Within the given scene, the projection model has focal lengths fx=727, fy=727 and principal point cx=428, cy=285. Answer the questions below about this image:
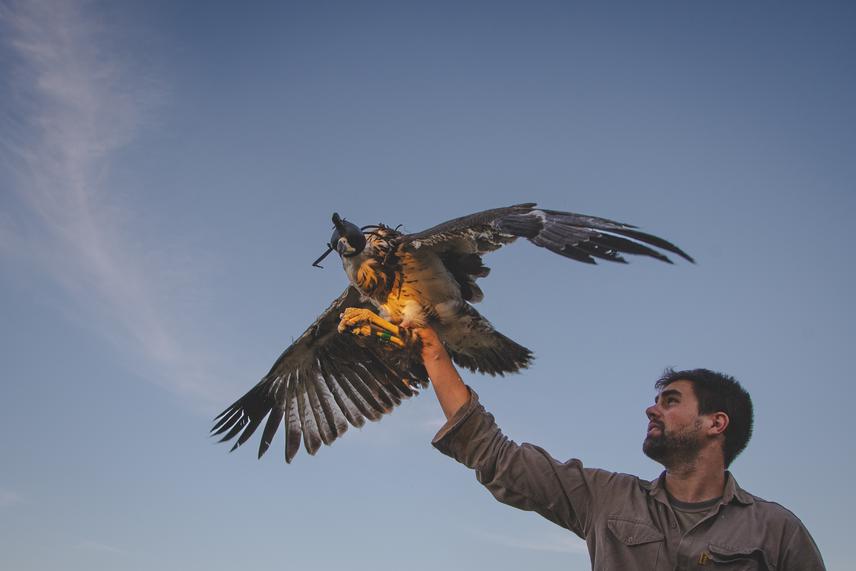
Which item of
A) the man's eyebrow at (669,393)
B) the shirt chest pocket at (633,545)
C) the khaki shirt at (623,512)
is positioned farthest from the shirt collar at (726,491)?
the man's eyebrow at (669,393)

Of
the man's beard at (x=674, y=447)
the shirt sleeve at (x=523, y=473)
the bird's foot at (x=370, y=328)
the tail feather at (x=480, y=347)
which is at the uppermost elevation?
the tail feather at (x=480, y=347)

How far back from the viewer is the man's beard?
2.45 metres

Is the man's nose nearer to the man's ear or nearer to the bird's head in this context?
the man's ear

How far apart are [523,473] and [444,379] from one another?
1.52 feet

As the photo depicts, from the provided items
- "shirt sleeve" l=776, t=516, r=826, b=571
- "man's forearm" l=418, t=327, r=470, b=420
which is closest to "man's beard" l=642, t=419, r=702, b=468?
"shirt sleeve" l=776, t=516, r=826, b=571

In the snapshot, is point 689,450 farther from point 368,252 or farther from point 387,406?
point 387,406

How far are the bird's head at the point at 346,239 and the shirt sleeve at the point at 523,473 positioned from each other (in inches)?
71.7

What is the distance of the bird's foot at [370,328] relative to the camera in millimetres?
3514

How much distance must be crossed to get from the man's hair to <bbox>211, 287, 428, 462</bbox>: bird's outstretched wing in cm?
303

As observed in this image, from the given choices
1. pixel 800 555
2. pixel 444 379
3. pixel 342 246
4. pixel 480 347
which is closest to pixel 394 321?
pixel 342 246

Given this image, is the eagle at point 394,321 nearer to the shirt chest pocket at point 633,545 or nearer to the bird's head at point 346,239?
the bird's head at point 346,239

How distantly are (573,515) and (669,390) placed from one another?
561 mm

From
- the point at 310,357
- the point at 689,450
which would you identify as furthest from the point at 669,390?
the point at 310,357

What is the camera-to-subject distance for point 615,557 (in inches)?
91.1
